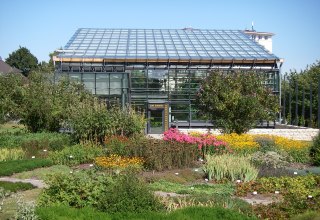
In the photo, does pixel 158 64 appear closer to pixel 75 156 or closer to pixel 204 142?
pixel 204 142

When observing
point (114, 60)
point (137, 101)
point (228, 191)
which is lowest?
point (228, 191)

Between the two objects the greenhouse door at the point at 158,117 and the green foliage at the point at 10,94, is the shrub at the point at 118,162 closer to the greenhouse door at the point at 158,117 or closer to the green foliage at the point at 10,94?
the green foliage at the point at 10,94

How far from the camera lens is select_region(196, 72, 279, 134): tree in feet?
80.5

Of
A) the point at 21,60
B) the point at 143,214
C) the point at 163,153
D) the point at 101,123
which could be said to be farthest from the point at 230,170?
the point at 21,60

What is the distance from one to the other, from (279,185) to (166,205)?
14.2 feet

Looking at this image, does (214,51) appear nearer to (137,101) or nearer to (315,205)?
(137,101)

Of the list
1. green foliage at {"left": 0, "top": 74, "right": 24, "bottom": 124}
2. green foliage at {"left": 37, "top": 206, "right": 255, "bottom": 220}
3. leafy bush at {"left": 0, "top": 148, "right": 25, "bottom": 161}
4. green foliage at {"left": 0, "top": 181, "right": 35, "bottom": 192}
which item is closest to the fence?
green foliage at {"left": 0, "top": 74, "right": 24, "bottom": 124}

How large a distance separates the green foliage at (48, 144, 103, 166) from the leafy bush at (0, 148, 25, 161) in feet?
3.83

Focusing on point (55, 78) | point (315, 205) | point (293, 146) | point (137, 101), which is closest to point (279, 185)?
point (315, 205)

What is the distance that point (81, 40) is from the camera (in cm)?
5341

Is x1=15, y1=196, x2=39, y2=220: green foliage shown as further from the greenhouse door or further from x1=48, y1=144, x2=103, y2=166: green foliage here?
the greenhouse door

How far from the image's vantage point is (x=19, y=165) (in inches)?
623

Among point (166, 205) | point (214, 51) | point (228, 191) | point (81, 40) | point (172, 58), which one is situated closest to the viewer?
point (166, 205)

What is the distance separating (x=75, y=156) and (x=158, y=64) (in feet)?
95.1
